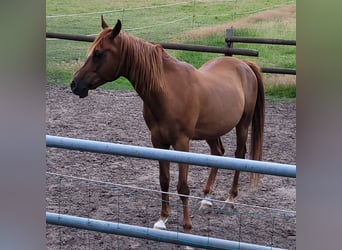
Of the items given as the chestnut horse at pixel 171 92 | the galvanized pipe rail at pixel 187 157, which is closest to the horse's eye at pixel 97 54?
the chestnut horse at pixel 171 92

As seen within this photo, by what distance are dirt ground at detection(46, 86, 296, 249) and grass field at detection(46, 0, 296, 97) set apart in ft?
1.76

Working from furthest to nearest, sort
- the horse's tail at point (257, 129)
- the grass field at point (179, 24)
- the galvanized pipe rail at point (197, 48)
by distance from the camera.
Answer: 1. the grass field at point (179, 24)
2. the galvanized pipe rail at point (197, 48)
3. the horse's tail at point (257, 129)

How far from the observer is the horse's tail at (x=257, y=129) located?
278 centimetres

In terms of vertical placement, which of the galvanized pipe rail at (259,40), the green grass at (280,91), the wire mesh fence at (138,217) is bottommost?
the wire mesh fence at (138,217)

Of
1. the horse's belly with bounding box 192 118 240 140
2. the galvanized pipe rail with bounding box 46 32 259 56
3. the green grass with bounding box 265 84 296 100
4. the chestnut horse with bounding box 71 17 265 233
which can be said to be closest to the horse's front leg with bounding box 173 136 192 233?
the chestnut horse with bounding box 71 17 265 233

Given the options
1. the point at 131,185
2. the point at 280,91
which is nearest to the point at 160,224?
the point at 131,185

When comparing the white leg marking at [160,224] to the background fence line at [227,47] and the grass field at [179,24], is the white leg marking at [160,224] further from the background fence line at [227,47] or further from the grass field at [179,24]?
the grass field at [179,24]

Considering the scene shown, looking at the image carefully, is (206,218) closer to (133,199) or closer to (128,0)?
(133,199)

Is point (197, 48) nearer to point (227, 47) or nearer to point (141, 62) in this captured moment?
point (227, 47)

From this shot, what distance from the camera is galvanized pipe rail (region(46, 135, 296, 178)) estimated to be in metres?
1.03
